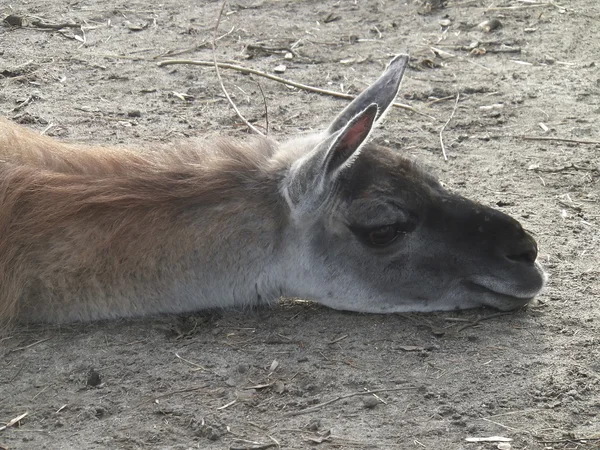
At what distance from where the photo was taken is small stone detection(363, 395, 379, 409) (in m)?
4.79

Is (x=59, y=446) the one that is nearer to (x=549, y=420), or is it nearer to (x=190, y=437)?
(x=190, y=437)

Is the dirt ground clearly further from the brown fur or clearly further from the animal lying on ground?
the brown fur

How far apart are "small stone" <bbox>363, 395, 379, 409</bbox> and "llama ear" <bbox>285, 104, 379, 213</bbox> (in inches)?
42.4

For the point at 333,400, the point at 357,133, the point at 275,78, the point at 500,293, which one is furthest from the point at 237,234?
the point at 275,78

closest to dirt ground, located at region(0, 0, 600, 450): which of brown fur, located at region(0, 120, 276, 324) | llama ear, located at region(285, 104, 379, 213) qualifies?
brown fur, located at region(0, 120, 276, 324)

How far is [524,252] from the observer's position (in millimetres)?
5457

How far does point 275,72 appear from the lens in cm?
897

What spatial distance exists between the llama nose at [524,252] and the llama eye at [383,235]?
63 centimetres

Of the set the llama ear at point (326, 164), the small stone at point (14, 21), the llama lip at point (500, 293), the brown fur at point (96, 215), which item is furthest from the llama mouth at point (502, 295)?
the small stone at point (14, 21)

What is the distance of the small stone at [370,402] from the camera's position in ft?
15.7

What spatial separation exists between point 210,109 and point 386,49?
7.24 feet

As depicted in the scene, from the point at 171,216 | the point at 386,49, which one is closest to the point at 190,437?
the point at 171,216

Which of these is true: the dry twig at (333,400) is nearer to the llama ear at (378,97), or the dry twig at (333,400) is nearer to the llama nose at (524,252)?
the llama nose at (524,252)

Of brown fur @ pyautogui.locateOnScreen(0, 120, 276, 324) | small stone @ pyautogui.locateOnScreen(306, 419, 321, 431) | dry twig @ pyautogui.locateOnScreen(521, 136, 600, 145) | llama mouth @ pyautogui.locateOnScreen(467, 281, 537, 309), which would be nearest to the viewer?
small stone @ pyautogui.locateOnScreen(306, 419, 321, 431)
